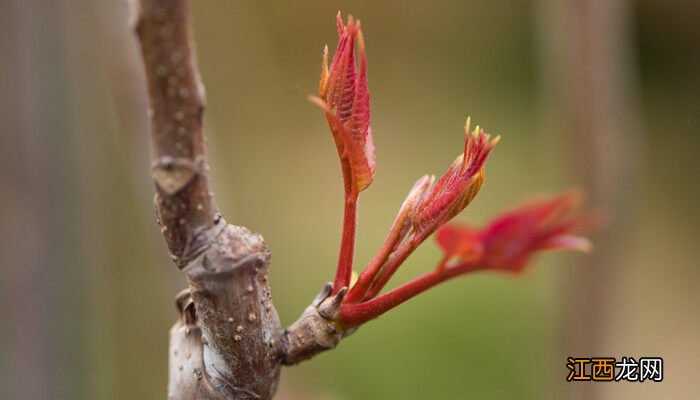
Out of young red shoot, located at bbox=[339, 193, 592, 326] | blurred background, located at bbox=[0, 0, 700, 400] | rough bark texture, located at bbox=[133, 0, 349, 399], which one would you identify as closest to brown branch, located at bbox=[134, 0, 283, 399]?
rough bark texture, located at bbox=[133, 0, 349, 399]

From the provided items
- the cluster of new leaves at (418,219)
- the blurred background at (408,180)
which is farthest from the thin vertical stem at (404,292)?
the blurred background at (408,180)

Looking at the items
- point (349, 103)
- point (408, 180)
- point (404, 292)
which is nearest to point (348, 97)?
point (349, 103)

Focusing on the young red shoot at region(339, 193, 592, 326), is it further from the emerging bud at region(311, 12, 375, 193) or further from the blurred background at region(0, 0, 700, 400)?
the blurred background at region(0, 0, 700, 400)

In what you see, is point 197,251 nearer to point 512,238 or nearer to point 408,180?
point 512,238

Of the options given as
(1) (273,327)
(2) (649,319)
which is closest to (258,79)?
(2) (649,319)

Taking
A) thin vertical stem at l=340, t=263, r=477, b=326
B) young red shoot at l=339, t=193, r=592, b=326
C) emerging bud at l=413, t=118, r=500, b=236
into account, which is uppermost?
emerging bud at l=413, t=118, r=500, b=236

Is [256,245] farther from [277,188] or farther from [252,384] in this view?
[277,188]
